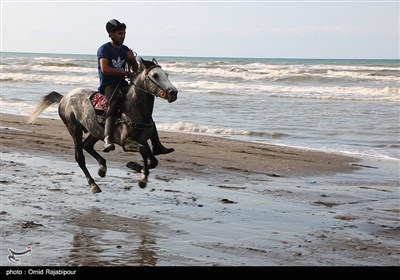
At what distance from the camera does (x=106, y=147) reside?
31.5 feet

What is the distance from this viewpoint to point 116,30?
A: 9453mm

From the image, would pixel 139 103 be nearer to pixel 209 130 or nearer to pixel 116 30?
pixel 116 30

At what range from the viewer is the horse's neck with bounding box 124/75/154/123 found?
30.5 ft

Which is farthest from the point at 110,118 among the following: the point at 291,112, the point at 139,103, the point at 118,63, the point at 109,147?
the point at 291,112

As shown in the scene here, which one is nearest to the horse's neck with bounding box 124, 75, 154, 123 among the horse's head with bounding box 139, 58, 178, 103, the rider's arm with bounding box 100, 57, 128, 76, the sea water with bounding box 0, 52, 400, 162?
the horse's head with bounding box 139, 58, 178, 103

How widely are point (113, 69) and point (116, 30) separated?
0.55 meters

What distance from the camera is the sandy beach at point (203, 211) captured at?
7.32 metres

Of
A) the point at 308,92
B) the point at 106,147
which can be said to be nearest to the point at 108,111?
the point at 106,147

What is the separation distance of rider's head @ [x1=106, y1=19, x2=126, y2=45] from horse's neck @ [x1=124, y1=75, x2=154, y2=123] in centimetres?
65

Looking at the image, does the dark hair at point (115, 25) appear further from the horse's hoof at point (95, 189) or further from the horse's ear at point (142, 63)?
the horse's hoof at point (95, 189)

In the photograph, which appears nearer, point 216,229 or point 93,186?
point 216,229

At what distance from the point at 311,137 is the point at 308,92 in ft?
63.4

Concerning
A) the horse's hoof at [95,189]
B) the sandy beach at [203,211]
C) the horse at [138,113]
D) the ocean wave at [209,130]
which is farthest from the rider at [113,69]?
the ocean wave at [209,130]

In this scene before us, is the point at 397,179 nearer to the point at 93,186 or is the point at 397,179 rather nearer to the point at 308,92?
the point at 93,186
